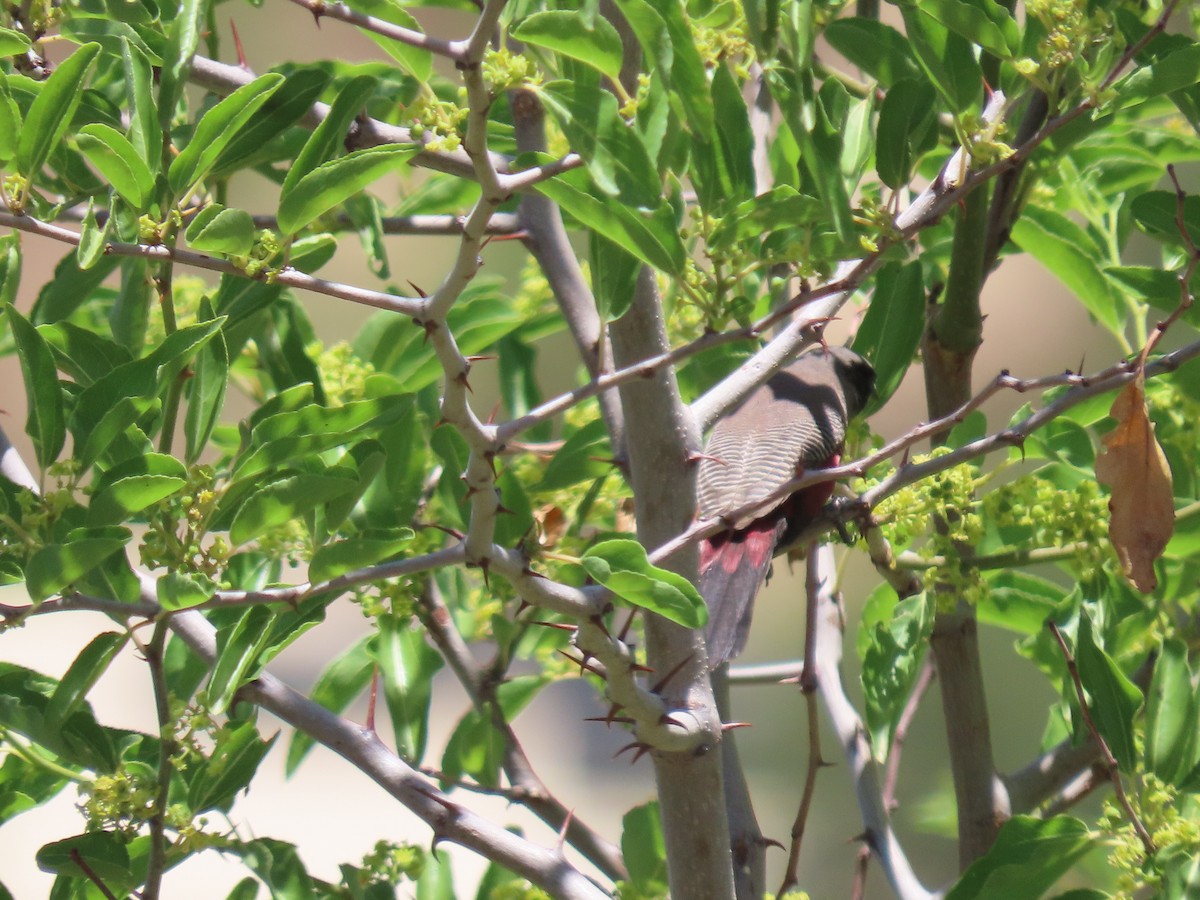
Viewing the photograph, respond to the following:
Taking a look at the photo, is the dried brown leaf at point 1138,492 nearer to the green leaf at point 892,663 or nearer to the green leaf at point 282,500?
the green leaf at point 892,663

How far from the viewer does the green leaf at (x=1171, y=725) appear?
211 cm

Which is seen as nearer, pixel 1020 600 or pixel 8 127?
pixel 8 127

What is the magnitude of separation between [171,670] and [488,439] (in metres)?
1.18

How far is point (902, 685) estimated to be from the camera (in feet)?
8.02

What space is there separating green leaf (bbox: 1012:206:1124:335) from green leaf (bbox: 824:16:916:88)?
693 millimetres

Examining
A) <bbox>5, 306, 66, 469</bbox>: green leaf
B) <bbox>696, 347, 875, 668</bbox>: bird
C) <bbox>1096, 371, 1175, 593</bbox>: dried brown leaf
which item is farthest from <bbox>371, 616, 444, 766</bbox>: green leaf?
<bbox>1096, 371, 1175, 593</bbox>: dried brown leaf

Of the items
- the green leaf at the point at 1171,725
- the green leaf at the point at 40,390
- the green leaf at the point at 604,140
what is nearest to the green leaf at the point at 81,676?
the green leaf at the point at 40,390

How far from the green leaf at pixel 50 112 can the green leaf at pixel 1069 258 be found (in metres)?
1.84

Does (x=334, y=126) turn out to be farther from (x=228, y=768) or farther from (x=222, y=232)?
(x=228, y=768)

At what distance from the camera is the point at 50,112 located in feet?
4.97

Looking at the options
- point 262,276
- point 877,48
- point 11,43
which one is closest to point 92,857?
point 262,276

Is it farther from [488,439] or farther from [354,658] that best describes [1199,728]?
[354,658]

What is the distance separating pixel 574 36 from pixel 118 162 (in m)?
0.61

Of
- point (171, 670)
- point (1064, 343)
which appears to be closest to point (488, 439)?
point (171, 670)
